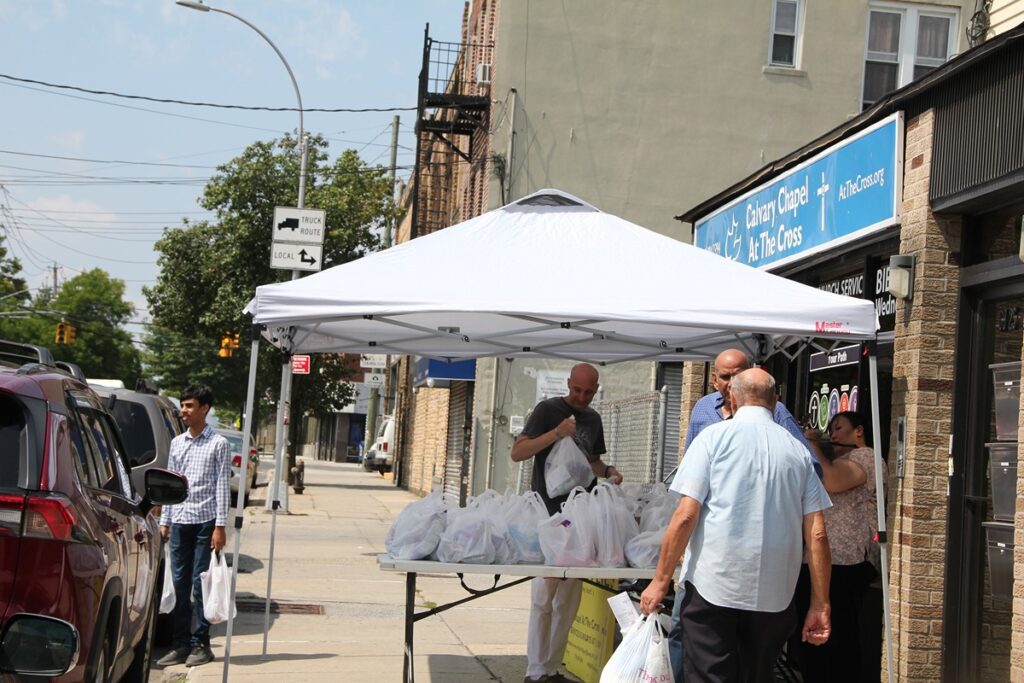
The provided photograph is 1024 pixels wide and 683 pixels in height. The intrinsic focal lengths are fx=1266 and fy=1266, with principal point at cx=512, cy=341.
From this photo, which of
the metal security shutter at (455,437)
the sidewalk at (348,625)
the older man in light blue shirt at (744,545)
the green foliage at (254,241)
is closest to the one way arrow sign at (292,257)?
the sidewalk at (348,625)

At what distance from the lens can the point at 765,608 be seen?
216 inches

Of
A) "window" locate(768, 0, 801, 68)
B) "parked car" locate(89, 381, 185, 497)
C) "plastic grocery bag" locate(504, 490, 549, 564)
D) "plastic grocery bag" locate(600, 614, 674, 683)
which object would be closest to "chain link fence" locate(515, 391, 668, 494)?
"parked car" locate(89, 381, 185, 497)

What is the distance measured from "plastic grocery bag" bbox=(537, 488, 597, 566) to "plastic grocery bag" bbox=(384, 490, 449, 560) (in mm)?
609

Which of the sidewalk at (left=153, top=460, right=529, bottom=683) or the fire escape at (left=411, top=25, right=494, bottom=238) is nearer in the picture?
the sidewalk at (left=153, top=460, right=529, bottom=683)

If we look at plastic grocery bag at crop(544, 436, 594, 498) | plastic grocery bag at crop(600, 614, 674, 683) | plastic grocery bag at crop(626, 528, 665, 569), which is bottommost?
plastic grocery bag at crop(600, 614, 674, 683)

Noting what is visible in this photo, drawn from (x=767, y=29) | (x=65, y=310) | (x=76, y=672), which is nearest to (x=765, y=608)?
(x=76, y=672)

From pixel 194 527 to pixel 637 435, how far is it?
866cm

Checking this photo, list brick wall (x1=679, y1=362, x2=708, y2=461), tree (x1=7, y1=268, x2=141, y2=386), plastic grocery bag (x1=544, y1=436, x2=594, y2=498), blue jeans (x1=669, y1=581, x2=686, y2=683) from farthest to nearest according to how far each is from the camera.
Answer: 1. tree (x1=7, y1=268, x2=141, y2=386)
2. brick wall (x1=679, y1=362, x2=708, y2=461)
3. plastic grocery bag (x1=544, y1=436, x2=594, y2=498)
4. blue jeans (x1=669, y1=581, x2=686, y2=683)

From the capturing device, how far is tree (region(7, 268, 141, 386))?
84.7m

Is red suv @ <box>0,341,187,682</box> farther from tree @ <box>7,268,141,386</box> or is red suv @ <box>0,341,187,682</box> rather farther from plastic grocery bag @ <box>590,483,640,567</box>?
tree @ <box>7,268,141,386</box>

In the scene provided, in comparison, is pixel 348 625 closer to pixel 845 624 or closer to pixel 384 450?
pixel 845 624

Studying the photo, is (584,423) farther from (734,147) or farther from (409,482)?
(409,482)

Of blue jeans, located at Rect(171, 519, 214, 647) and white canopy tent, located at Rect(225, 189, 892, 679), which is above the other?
white canopy tent, located at Rect(225, 189, 892, 679)

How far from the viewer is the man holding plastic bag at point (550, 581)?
8.22 meters
